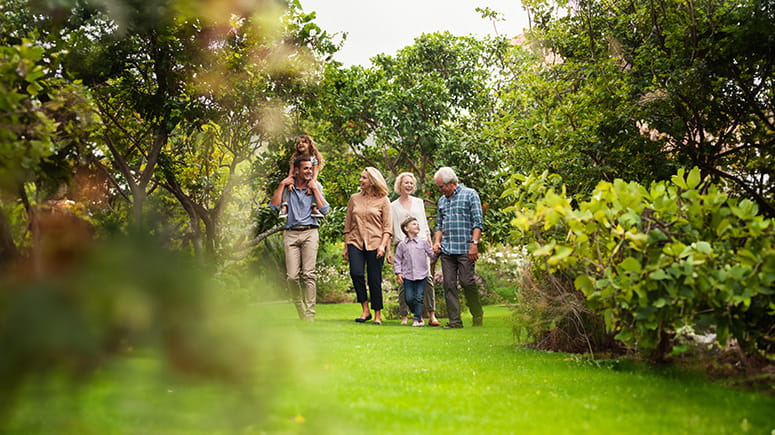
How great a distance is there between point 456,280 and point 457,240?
0.58 m

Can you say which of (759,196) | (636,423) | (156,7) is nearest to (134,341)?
(636,423)

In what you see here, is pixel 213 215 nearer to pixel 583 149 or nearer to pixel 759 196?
pixel 583 149

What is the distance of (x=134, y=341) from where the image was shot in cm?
106

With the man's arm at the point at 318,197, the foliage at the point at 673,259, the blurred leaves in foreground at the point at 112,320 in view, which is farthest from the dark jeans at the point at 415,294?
the blurred leaves in foreground at the point at 112,320

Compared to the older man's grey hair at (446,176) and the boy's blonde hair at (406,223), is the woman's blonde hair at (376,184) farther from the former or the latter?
the older man's grey hair at (446,176)

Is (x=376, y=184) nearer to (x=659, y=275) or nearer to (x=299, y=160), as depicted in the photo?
(x=299, y=160)

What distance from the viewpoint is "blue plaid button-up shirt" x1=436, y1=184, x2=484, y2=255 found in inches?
366

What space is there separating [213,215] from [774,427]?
15.3 meters

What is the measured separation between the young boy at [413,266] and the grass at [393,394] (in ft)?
3.99

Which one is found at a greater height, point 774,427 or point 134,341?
point 134,341

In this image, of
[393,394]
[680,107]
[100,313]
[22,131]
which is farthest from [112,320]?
[680,107]

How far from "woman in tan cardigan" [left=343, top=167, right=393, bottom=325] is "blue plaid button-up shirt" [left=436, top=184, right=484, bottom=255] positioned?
85cm

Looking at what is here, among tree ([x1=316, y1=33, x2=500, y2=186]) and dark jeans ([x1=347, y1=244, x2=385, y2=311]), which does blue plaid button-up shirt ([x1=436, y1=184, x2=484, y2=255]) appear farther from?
tree ([x1=316, y1=33, x2=500, y2=186])

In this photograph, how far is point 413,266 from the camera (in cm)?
962
